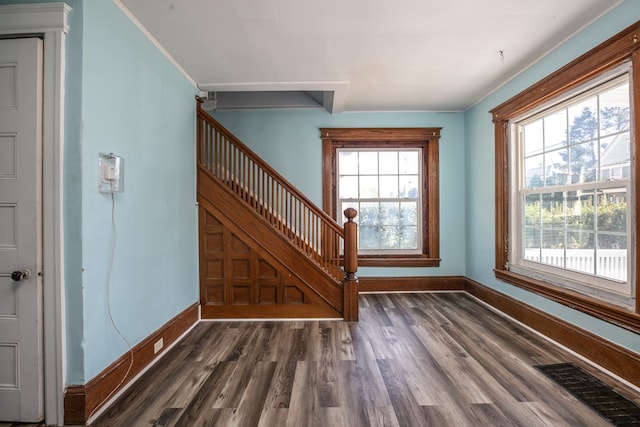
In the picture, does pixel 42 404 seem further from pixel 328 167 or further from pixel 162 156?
pixel 328 167

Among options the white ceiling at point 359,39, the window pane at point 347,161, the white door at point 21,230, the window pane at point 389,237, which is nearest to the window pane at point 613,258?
the white ceiling at point 359,39

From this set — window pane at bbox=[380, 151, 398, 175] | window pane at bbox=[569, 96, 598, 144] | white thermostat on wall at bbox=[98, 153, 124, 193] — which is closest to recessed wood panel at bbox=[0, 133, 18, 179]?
white thermostat on wall at bbox=[98, 153, 124, 193]

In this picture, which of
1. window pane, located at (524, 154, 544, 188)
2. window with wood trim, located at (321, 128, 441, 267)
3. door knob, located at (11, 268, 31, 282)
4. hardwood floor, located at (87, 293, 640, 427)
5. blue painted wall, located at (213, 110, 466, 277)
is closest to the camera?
door knob, located at (11, 268, 31, 282)

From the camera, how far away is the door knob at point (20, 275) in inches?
63.5

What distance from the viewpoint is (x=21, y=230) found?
165 centimetres

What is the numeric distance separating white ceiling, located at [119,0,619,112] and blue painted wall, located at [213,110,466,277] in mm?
792

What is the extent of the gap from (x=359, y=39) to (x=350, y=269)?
221 cm

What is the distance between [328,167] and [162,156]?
2.25m

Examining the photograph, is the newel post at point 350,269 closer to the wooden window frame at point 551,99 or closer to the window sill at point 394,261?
the window sill at point 394,261

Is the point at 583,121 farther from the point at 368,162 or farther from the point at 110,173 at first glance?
the point at 110,173

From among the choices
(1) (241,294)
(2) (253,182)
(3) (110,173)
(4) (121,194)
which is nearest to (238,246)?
(1) (241,294)

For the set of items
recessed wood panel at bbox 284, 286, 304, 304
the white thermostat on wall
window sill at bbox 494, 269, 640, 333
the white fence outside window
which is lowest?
recessed wood panel at bbox 284, 286, 304, 304

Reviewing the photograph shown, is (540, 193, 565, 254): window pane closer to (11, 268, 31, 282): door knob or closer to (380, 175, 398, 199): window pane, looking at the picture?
(380, 175, 398, 199): window pane

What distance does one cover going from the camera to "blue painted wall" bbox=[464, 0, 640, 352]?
2.12 m
